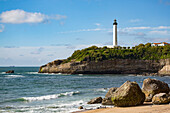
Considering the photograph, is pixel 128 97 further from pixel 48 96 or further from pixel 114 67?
pixel 114 67

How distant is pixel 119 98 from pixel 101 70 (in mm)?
78341

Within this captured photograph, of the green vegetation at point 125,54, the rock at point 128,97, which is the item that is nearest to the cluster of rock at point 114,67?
the green vegetation at point 125,54

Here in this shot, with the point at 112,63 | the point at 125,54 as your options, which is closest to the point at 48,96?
the point at 112,63

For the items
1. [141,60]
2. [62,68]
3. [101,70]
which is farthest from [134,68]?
[62,68]

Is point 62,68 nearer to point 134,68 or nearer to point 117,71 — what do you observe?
point 117,71

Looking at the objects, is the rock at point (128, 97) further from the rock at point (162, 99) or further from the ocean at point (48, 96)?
the ocean at point (48, 96)

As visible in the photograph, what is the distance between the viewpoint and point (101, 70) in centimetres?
9606

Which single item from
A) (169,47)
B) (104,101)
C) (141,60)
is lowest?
(104,101)

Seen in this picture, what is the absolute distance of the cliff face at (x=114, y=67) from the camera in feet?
313

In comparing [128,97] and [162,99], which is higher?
[128,97]

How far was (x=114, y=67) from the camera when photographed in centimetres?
9638

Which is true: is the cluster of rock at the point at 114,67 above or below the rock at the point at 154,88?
above

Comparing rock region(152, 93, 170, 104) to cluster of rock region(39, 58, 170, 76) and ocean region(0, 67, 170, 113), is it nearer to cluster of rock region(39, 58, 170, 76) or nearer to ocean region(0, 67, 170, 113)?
ocean region(0, 67, 170, 113)

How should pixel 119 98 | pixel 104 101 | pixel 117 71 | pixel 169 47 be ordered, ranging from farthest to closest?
pixel 169 47 → pixel 117 71 → pixel 104 101 → pixel 119 98
